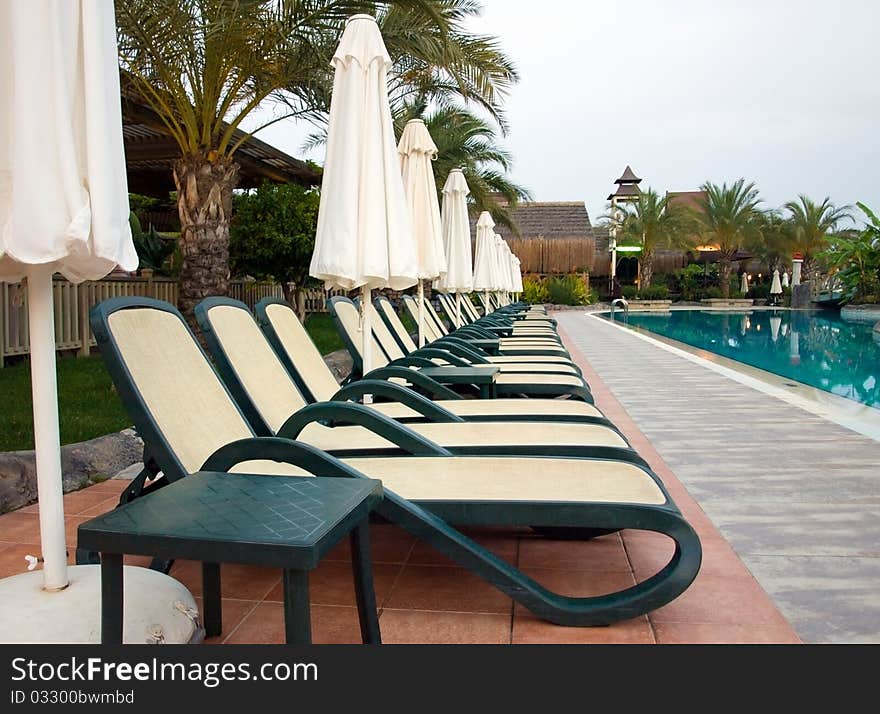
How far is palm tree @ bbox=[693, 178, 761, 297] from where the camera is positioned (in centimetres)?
3534

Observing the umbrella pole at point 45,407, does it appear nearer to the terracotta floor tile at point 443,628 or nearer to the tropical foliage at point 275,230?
the terracotta floor tile at point 443,628

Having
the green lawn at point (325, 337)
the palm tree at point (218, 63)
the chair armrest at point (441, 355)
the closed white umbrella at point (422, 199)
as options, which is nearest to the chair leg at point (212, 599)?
the chair armrest at point (441, 355)

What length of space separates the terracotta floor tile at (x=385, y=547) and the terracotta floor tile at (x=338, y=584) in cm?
6

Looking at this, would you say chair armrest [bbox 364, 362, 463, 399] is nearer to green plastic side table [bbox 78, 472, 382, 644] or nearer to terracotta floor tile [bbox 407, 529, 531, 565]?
terracotta floor tile [bbox 407, 529, 531, 565]

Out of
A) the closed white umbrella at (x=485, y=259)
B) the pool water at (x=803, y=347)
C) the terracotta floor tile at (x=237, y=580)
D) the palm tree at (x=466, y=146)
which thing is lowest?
the pool water at (x=803, y=347)

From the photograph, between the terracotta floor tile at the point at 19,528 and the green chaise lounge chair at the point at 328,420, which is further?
the terracotta floor tile at the point at 19,528

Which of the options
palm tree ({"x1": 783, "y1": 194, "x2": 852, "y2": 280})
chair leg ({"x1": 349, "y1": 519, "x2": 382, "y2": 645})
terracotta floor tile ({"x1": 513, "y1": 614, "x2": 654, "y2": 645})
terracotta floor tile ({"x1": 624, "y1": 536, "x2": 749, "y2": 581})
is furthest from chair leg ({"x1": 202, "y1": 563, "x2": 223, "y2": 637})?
palm tree ({"x1": 783, "y1": 194, "x2": 852, "y2": 280})

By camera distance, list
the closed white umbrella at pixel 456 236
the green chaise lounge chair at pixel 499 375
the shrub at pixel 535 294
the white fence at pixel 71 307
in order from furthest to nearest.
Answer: the shrub at pixel 535 294 < the closed white umbrella at pixel 456 236 < the white fence at pixel 71 307 < the green chaise lounge chair at pixel 499 375

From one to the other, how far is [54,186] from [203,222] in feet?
22.3

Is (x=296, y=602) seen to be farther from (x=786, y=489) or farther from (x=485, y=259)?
(x=485, y=259)

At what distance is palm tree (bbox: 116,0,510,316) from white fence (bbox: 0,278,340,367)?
1.34 metres

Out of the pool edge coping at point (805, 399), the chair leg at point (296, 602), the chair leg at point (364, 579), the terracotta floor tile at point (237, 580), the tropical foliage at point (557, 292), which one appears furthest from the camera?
the tropical foliage at point (557, 292)

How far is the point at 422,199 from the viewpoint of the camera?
265 inches

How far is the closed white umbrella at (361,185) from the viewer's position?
4141 mm
